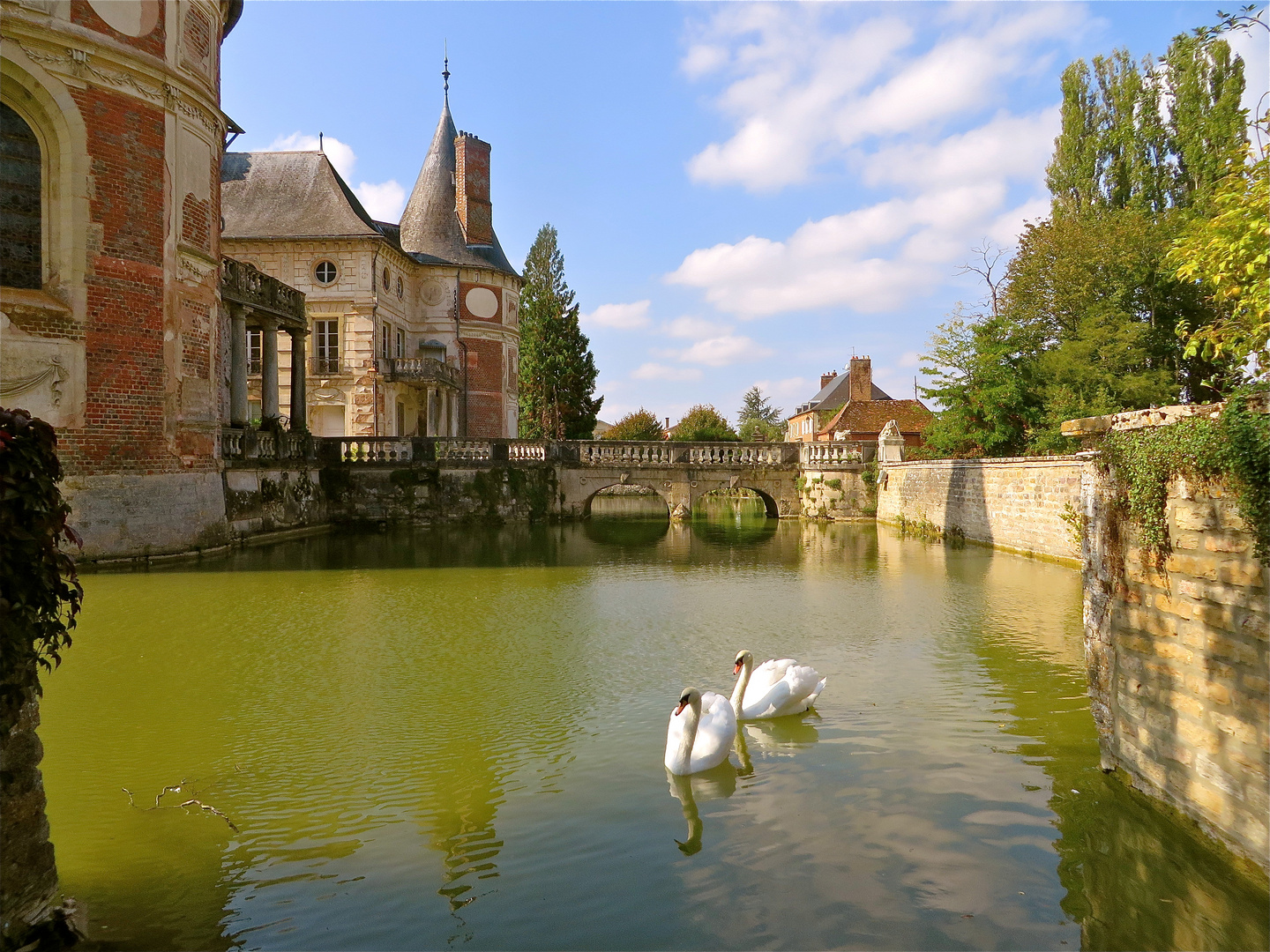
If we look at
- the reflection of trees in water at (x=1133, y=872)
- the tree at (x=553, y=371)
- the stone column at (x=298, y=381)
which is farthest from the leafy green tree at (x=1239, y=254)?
the tree at (x=553, y=371)

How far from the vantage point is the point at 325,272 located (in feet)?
105

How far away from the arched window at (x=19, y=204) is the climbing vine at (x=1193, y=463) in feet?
55.0

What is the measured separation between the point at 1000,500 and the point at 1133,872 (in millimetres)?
15305

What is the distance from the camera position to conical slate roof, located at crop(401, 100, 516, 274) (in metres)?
37.6

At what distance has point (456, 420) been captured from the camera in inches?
1510

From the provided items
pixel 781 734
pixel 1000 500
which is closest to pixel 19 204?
pixel 781 734

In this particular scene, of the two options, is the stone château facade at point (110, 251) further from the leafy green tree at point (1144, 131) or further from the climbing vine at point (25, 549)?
the leafy green tree at point (1144, 131)

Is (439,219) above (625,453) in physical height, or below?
above

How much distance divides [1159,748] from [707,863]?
2.91m

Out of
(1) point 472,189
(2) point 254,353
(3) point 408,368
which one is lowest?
(3) point 408,368

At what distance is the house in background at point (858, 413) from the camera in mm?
47906

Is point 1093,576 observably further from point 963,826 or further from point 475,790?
point 475,790

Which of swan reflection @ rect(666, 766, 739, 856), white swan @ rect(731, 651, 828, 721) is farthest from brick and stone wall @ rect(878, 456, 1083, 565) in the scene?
swan reflection @ rect(666, 766, 739, 856)

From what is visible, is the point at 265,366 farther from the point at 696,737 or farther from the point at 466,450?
the point at 696,737
